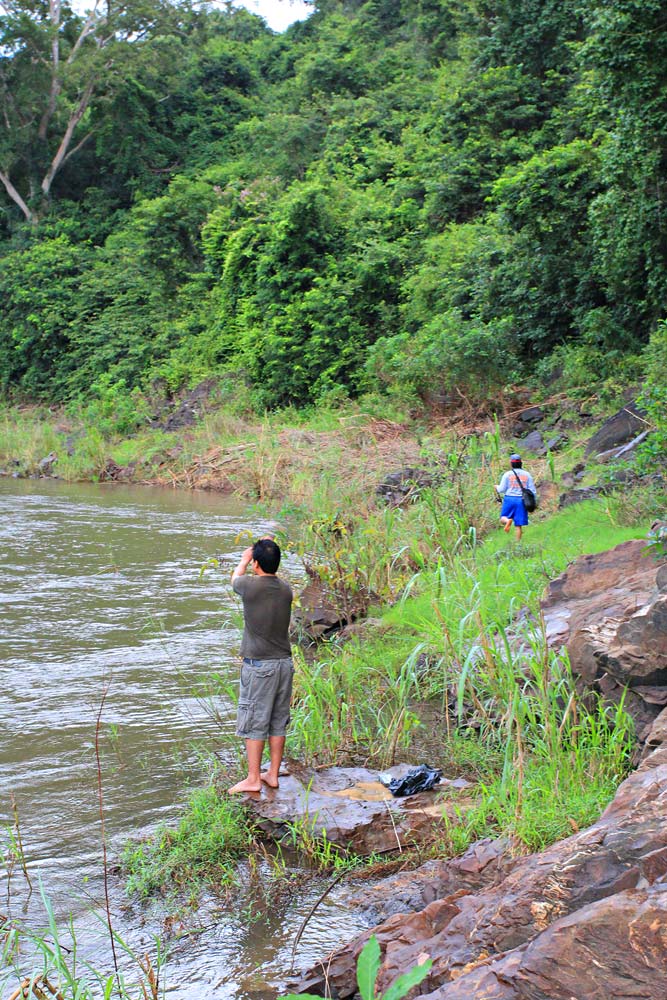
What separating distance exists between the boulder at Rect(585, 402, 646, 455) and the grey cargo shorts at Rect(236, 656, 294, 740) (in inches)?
391

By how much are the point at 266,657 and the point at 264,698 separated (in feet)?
0.82

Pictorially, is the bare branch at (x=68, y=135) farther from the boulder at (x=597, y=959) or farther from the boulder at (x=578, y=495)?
the boulder at (x=597, y=959)

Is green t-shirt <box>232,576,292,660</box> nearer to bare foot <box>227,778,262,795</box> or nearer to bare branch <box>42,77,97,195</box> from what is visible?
bare foot <box>227,778,262,795</box>

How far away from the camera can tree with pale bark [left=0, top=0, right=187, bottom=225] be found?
40.3 metres

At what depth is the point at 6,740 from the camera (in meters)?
7.18

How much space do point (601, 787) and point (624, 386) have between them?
1393 cm

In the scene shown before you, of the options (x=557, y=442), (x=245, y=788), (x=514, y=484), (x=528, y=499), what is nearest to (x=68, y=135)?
(x=557, y=442)

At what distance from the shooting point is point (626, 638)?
5359mm

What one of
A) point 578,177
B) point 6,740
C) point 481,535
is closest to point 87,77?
point 578,177

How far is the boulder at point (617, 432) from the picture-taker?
48.0ft

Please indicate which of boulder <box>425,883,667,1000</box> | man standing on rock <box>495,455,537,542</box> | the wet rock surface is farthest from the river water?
man standing on rock <box>495,455,537,542</box>

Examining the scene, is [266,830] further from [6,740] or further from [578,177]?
[578,177]

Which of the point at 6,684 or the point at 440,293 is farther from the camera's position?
the point at 440,293

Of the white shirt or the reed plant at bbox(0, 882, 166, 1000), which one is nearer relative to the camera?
the reed plant at bbox(0, 882, 166, 1000)
